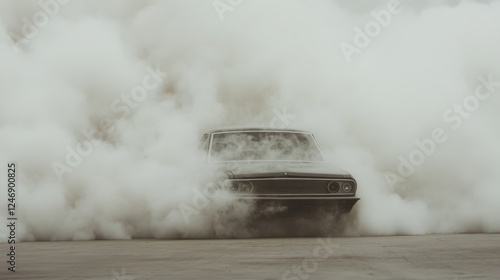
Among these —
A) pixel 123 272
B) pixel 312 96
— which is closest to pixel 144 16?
pixel 312 96

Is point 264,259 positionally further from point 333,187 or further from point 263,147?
point 263,147

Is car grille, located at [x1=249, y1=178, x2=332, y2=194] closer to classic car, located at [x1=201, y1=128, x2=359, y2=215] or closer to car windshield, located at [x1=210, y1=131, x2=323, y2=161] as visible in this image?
classic car, located at [x1=201, y1=128, x2=359, y2=215]

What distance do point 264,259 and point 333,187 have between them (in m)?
3.15

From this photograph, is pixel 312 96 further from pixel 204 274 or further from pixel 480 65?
pixel 204 274

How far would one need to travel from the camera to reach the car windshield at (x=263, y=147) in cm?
1265

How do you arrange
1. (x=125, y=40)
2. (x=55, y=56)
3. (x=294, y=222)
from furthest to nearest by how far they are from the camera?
(x=125, y=40)
(x=55, y=56)
(x=294, y=222)

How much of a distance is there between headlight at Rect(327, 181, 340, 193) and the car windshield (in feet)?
3.90

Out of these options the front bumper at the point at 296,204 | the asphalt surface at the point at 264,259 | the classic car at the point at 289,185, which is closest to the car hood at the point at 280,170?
the classic car at the point at 289,185

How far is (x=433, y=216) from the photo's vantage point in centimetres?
1331

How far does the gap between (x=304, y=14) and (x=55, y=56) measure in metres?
4.55

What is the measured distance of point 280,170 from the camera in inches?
459

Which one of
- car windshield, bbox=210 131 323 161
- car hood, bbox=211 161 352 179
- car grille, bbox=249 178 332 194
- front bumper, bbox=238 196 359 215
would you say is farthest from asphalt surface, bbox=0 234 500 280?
car windshield, bbox=210 131 323 161

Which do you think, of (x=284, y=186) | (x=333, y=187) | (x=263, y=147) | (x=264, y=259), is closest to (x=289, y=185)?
(x=284, y=186)

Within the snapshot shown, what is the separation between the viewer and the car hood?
1152 cm
